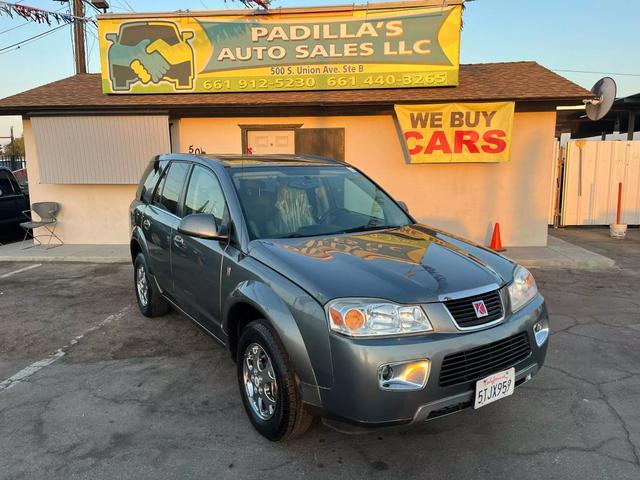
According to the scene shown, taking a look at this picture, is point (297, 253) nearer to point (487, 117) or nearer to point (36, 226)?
point (487, 117)

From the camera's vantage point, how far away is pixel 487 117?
8477mm

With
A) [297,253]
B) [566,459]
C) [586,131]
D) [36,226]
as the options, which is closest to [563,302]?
[566,459]

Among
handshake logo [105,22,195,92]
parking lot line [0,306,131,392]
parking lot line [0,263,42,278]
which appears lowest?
parking lot line [0,263,42,278]

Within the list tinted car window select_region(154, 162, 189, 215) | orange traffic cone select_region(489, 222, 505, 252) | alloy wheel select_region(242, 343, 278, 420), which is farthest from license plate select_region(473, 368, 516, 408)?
orange traffic cone select_region(489, 222, 505, 252)

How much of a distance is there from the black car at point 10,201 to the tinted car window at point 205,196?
8500mm

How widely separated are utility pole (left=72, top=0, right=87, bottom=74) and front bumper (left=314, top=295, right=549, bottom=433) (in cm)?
1581

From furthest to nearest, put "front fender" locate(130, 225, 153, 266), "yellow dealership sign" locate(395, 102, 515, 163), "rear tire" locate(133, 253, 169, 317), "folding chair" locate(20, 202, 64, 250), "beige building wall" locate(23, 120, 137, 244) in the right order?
"beige building wall" locate(23, 120, 137, 244)
"folding chair" locate(20, 202, 64, 250)
"yellow dealership sign" locate(395, 102, 515, 163)
"rear tire" locate(133, 253, 169, 317)
"front fender" locate(130, 225, 153, 266)

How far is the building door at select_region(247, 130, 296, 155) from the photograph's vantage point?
9391mm

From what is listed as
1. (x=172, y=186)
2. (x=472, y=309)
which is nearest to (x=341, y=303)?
(x=472, y=309)

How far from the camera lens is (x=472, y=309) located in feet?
8.60

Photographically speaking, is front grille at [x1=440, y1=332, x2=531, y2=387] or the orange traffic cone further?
the orange traffic cone

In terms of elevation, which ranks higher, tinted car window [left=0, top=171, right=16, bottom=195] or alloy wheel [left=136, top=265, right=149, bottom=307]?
tinted car window [left=0, top=171, right=16, bottom=195]

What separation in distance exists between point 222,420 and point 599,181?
11.3 metres

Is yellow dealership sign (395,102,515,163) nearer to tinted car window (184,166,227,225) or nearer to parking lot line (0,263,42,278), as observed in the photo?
tinted car window (184,166,227,225)
